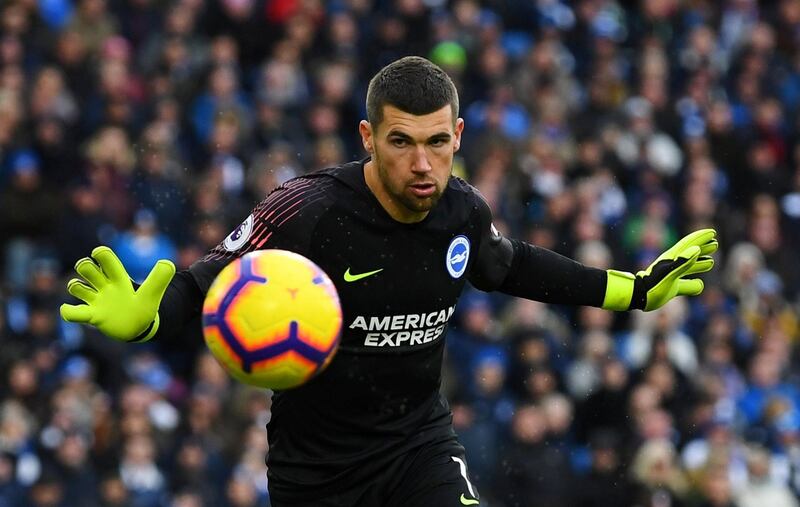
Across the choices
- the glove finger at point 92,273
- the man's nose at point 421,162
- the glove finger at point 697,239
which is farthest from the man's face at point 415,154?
the glove finger at point 697,239

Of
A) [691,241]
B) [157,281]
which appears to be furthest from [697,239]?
[157,281]

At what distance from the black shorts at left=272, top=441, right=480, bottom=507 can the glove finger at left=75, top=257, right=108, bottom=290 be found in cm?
129

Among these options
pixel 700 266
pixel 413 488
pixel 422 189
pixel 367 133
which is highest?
pixel 367 133

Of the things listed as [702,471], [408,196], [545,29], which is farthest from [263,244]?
[545,29]

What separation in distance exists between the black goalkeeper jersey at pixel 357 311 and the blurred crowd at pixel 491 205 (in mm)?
6083

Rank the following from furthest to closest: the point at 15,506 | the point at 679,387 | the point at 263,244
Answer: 1. the point at 679,387
2. the point at 15,506
3. the point at 263,244

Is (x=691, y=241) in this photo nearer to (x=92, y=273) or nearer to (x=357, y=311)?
(x=357, y=311)

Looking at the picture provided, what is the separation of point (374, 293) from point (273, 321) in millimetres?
754

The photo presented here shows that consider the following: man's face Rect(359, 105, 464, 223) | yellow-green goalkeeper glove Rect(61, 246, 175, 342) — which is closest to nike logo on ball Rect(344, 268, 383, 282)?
man's face Rect(359, 105, 464, 223)

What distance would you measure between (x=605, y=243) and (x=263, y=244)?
31.0ft

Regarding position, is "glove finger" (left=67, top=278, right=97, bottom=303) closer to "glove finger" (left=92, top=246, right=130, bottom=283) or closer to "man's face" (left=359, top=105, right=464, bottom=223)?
"glove finger" (left=92, top=246, right=130, bottom=283)

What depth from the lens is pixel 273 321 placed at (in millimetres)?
6141

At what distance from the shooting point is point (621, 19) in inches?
774

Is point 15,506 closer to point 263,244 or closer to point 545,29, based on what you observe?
point 263,244
